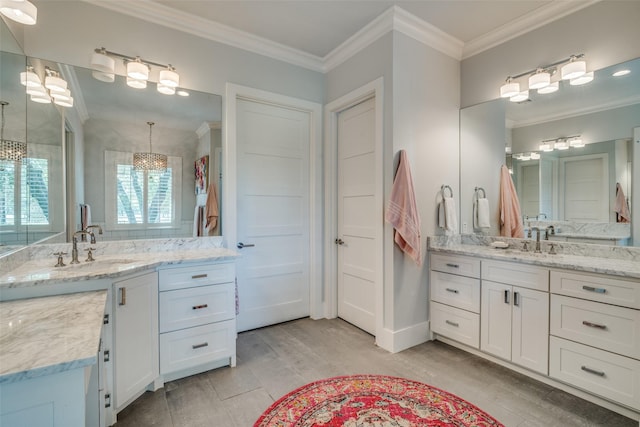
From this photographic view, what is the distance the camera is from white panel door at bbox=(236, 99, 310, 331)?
301 cm

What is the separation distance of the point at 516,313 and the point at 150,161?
3.10 metres

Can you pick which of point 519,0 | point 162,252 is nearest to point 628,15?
point 519,0

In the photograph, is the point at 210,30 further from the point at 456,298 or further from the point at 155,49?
the point at 456,298

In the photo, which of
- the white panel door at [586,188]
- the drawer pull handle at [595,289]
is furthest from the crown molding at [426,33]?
the drawer pull handle at [595,289]

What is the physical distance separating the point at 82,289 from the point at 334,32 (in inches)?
109

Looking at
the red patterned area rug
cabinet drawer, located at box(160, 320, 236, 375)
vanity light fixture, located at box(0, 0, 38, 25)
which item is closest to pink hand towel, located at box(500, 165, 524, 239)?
the red patterned area rug

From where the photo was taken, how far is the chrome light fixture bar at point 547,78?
2.32 m

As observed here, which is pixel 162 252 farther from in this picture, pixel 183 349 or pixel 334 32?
pixel 334 32

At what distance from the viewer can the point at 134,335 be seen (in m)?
1.84

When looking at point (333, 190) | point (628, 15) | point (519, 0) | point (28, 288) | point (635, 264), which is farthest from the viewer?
point (333, 190)

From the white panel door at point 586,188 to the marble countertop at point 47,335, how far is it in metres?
3.13

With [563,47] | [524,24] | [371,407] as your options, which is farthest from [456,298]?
[524,24]

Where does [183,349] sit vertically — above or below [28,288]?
below

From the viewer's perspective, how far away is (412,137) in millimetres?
2709
